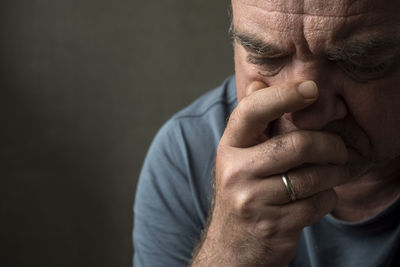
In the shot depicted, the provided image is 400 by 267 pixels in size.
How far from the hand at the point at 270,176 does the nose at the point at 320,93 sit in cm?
3

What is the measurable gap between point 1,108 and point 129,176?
683 millimetres

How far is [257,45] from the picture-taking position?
3.34 ft

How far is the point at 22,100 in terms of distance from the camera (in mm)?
2352

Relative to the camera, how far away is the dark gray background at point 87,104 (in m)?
2.34

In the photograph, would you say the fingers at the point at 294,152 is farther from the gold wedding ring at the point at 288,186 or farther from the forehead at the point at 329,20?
the forehead at the point at 329,20

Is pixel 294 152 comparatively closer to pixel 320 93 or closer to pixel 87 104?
pixel 320 93

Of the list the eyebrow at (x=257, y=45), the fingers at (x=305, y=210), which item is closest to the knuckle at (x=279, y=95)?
the eyebrow at (x=257, y=45)

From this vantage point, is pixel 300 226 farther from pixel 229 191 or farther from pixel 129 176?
pixel 129 176

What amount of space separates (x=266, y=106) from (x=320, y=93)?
0.12m

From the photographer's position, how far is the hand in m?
0.95

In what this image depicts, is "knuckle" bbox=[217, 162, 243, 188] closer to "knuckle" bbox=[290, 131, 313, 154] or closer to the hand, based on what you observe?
the hand

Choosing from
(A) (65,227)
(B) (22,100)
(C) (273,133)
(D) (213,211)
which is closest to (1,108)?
(B) (22,100)

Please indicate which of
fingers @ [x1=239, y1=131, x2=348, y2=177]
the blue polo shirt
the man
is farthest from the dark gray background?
fingers @ [x1=239, y1=131, x2=348, y2=177]

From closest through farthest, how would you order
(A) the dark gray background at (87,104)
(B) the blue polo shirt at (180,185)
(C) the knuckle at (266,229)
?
(C) the knuckle at (266,229) < (B) the blue polo shirt at (180,185) < (A) the dark gray background at (87,104)
